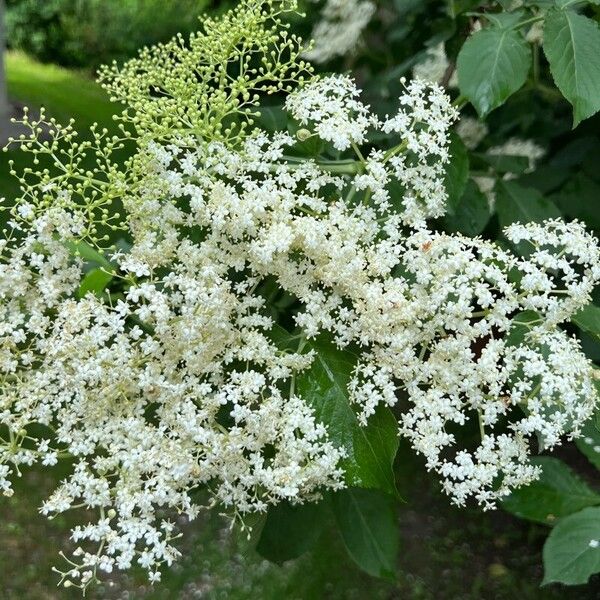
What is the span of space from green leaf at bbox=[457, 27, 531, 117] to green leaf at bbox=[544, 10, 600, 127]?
0.04 metres

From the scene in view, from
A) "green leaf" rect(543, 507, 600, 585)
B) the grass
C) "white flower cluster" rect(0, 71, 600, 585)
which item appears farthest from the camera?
the grass

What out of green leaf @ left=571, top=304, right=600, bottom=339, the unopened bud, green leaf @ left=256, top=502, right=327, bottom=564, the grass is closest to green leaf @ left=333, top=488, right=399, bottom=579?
green leaf @ left=256, top=502, right=327, bottom=564

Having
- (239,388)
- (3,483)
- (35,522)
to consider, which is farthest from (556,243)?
(35,522)

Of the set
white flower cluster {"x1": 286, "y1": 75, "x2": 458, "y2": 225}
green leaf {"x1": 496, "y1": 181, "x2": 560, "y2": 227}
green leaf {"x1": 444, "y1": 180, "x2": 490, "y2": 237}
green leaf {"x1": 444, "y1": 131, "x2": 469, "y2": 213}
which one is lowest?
green leaf {"x1": 496, "y1": 181, "x2": 560, "y2": 227}

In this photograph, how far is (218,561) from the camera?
2904 mm

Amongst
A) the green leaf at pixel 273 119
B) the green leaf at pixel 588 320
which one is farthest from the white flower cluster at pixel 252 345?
the green leaf at pixel 273 119

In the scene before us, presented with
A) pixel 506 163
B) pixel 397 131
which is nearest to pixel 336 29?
pixel 506 163

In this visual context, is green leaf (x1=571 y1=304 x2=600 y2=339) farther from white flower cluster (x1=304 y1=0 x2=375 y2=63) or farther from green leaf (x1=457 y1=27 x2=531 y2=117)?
white flower cluster (x1=304 y1=0 x2=375 y2=63)

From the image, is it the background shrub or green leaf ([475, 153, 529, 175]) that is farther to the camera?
the background shrub

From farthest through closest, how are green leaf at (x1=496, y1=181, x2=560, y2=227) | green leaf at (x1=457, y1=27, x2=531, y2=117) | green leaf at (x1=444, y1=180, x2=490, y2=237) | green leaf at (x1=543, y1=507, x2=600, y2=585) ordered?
green leaf at (x1=496, y1=181, x2=560, y2=227), green leaf at (x1=444, y1=180, x2=490, y2=237), green leaf at (x1=543, y1=507, x2=600, y2=585), green leaf at (x1=457, y1=27, x2=531, y2=117)

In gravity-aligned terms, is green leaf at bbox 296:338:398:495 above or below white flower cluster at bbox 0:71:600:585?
below

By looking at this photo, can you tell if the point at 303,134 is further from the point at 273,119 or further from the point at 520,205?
the point at 520,205

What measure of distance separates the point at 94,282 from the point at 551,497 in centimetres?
75

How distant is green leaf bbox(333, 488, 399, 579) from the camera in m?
1.42
